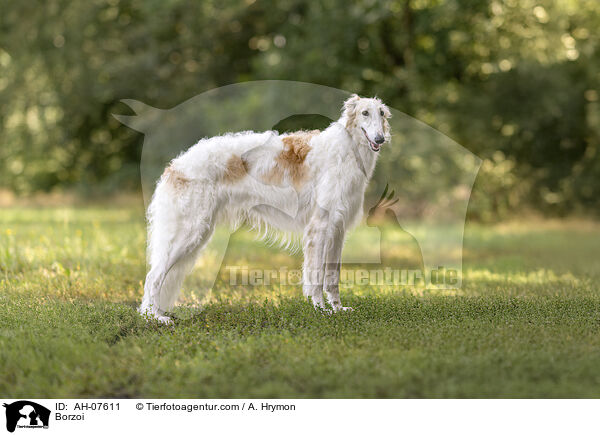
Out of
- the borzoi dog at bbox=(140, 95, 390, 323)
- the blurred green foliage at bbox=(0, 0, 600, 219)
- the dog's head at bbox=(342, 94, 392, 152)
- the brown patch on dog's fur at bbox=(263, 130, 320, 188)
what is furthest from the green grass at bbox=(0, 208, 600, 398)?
the blurred green foliage at bbox=(0, 0, 600, 219)

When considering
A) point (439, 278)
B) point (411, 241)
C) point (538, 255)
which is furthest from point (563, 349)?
point (411, 241)

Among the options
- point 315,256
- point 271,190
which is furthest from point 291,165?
point 315,256

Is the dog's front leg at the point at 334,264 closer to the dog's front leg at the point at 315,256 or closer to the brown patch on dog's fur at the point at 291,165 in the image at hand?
the dog's front leg at the point at 315,256

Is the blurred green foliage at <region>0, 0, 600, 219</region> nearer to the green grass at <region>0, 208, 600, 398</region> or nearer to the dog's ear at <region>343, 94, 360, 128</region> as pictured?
the green grass at <region>0, 208, 600, 398</region>

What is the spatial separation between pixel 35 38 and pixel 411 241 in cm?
1672

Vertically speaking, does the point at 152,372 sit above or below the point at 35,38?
below

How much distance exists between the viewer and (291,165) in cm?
631

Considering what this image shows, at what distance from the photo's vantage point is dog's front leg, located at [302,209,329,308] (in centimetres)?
612

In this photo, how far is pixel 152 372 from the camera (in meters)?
4.37

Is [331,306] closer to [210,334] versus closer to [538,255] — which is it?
[210,334]

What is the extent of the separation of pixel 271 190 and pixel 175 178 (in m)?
1.07

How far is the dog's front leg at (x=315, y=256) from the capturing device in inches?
241
